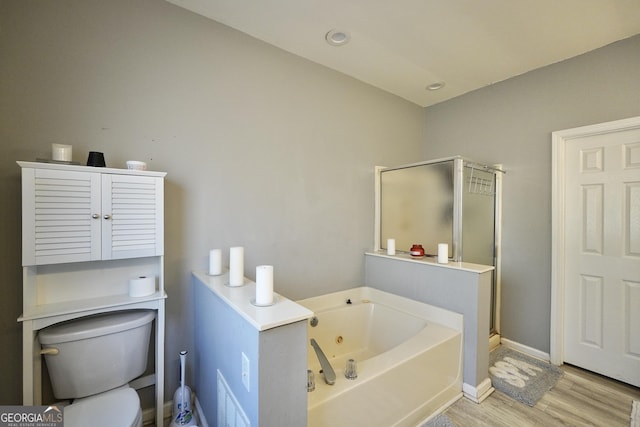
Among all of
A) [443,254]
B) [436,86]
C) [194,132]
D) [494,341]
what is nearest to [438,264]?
[443,254]

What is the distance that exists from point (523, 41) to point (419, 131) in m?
1.30

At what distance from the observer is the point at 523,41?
2.01m

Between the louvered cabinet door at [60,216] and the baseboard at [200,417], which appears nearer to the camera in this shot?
the louvered cabinet door at [60,216]

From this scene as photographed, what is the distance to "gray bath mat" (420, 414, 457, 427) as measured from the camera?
1539 mm

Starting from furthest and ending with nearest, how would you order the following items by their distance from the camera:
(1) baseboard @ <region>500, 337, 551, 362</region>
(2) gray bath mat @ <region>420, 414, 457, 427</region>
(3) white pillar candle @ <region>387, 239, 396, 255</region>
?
(3) white pillar candle @ <region>387, 239, 396, 255</region> < (1) baseboard @ <region>500, 337, 551, 362</region> < (2) gray bath mat @ <region>420, 414, 457, 427</region>

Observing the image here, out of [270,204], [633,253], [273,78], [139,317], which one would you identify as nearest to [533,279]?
[633,253]

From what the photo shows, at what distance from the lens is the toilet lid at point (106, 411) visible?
107 cm

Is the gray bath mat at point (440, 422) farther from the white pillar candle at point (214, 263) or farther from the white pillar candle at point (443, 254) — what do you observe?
the white pillar candle at point (214, 263)

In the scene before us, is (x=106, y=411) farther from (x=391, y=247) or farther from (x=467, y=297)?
(x=391, y=247)

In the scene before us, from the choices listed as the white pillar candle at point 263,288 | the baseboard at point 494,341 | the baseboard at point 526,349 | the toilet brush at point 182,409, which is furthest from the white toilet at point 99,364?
the baseboard at point 526,349

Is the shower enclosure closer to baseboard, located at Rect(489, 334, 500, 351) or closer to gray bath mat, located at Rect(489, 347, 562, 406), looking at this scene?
baseboard, located at Rect(489, 334, 500, 351)

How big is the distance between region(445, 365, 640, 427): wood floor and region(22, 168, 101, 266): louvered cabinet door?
7.54ft

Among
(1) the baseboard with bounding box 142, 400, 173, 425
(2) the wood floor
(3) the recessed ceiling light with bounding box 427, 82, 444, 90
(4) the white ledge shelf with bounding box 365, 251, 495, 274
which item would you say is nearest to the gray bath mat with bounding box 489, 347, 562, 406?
(2) the wood floor

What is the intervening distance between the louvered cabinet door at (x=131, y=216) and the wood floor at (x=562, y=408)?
6.86 feet
